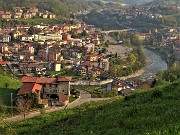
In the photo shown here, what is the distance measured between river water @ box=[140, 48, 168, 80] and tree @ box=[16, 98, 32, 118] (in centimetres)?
1410

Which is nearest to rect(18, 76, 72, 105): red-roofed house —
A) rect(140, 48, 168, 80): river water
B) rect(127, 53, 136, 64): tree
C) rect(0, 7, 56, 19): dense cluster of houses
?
rect(140, 48, 168, 80): river water

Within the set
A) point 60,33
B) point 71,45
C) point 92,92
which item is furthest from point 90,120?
point 60,33

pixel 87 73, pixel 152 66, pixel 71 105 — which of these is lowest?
pixel 152 66

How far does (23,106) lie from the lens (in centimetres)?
1494

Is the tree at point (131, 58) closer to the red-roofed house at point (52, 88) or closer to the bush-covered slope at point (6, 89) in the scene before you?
the bush-covered slope at point (6, 89)

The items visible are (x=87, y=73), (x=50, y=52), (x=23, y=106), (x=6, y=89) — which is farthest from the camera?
(x=50, y=52)

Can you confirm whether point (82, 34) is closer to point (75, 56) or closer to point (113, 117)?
point (75, 56)

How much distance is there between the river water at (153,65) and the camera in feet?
96.3

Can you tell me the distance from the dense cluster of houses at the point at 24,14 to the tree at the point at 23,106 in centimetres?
3303

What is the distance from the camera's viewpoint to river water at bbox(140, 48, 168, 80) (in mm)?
29344

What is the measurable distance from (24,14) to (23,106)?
37.3 m

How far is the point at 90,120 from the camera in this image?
7.24 metres

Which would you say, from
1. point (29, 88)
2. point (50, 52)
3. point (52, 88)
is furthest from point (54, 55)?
point (29, 88)

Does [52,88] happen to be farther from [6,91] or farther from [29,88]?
[6,91]
